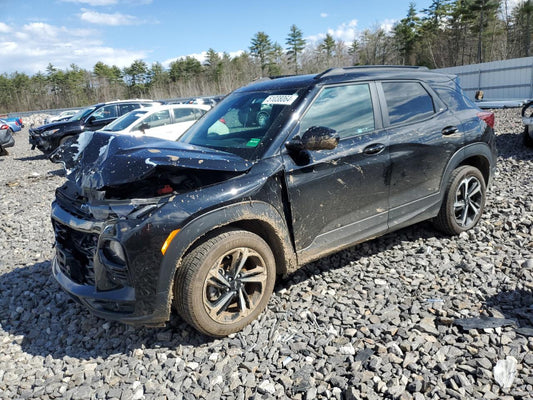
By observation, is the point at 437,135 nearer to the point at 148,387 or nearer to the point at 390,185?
the point at 390,185

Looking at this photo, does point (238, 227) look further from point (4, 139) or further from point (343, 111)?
point (4, 139)

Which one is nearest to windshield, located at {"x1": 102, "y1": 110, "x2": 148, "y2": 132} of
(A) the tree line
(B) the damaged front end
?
(B) the damaged front end

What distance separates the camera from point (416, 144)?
3.82 m

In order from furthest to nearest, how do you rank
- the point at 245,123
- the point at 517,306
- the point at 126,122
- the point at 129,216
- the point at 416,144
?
the point at 126,122
the point at 416,144
the point at 245,123
the point at 517,306
the point at 129,216

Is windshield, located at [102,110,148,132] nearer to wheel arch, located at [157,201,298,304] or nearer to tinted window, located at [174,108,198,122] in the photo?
tinted window, located at [174,108,198,122]

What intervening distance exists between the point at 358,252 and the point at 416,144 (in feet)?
4.20

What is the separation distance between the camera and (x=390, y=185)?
3.68 meters

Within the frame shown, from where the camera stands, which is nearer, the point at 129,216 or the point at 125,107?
the point at 129,216

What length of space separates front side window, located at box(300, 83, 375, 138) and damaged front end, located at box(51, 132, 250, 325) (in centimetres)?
86

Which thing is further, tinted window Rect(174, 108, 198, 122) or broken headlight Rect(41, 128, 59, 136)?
broken headlight Rect(41, 128, 59, 136)

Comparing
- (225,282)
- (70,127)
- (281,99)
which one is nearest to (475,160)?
(281,99)

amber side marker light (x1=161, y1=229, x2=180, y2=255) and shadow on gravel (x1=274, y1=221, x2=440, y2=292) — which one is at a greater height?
amber side marker light (x1=161, y1=229, x2=180, y2=255)

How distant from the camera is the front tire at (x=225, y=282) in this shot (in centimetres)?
272

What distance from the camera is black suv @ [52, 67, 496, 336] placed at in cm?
264
